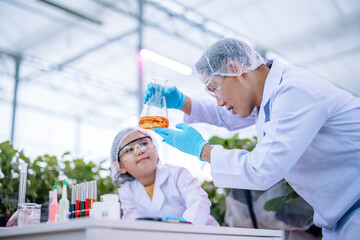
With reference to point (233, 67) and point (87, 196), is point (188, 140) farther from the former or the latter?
point (87, 196)

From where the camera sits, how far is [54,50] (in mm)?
11289

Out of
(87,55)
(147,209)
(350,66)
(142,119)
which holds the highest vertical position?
(87,55)

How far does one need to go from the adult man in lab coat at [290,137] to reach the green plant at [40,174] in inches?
44.5

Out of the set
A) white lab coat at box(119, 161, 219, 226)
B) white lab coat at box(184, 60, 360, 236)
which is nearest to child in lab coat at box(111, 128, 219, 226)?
white lab coat at box(119, 161, 219, 226)

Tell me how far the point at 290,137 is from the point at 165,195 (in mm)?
1097

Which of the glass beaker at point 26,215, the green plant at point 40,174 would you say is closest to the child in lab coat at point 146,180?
the green plant at point 40,174

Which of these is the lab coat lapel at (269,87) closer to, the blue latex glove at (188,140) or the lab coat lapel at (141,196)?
the blue latex glove at (188,140)

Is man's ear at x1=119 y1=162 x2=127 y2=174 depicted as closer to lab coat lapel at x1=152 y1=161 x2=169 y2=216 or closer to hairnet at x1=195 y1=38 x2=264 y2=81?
lab coat lapel at x1=152 y1=161 x2=169 y2=216

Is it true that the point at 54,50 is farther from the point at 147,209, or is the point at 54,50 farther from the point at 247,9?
the point at 147,209

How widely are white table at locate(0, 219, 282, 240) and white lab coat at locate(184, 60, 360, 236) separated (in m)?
0.27

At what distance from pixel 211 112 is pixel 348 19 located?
7817mm

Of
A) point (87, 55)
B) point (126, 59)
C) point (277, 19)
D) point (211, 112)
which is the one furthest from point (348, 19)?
point (211, 112)

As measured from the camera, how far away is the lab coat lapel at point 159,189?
93.2 inches

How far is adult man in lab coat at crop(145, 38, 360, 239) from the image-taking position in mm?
1553
